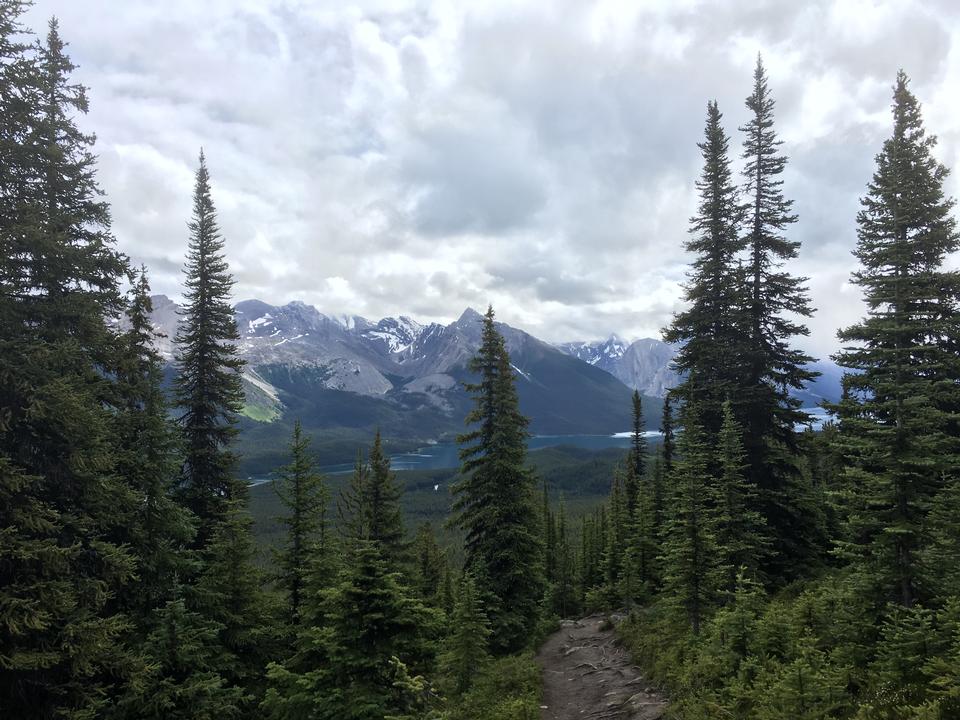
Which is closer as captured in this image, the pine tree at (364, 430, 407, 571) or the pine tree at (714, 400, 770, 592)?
the pine tree at (714, 400, 770, 592)

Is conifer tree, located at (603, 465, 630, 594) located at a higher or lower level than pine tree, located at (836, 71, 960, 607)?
lower

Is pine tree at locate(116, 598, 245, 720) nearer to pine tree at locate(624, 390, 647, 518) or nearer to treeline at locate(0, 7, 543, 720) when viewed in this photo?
treeline at locate(0, 7, 543, 720)

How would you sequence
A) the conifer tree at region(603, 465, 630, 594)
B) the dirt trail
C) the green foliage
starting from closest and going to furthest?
the green foliage < the dirt trail < the conifer tree at region(603, 465, 630, 594)

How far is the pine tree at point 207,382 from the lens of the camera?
2242 cm

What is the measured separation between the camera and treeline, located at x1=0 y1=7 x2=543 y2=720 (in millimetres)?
10398

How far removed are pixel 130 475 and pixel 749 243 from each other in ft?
83.4

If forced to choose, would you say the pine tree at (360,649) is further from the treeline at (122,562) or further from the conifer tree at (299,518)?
the conifer tree at (299,518)

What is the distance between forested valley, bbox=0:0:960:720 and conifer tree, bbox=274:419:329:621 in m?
0.11

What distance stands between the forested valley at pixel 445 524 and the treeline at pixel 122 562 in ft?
0.25

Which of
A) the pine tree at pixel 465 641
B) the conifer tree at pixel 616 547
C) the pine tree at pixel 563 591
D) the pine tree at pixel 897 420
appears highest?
the pine tree at pixel 897 420

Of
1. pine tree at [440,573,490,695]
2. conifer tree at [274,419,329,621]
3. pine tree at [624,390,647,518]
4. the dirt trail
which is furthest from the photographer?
pine tree at [624,390,647,518]

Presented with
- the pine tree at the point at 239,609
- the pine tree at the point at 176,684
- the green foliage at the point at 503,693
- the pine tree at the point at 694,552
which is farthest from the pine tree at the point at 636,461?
the pine tree at the point at 176,684

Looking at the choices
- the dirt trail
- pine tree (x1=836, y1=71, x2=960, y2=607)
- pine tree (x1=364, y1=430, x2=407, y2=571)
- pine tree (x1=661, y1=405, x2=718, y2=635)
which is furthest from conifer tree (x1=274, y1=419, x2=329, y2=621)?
pine tree (x1=836, y1=71, x2=960, y2=607)

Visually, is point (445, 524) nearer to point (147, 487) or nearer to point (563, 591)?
point (147, 487)
